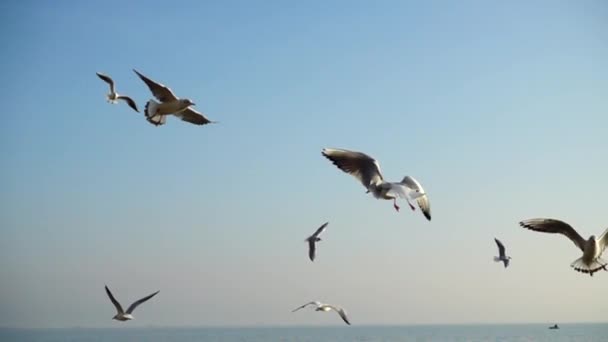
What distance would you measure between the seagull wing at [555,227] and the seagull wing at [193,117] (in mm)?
7559

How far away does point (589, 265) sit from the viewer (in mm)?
15578

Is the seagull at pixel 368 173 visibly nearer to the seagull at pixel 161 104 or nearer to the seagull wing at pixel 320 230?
the seagull at pixel 161 104

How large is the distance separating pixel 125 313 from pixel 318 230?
Result: 6414 mm

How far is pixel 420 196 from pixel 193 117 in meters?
6.12

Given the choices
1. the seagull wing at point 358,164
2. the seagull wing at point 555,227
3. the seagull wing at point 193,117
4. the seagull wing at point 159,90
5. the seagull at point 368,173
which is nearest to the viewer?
the seagull at point 368,173

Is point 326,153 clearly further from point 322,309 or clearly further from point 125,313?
point 125,313

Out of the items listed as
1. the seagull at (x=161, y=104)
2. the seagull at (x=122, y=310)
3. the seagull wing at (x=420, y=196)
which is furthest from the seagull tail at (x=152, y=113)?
the seagull at (x=122, y=310)

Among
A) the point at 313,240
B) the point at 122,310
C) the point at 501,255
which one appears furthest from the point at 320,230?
the point at 501,255

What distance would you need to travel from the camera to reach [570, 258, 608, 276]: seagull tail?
15.5 metres

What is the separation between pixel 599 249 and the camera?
1554 centimetres

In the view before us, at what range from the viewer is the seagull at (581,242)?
15.3m

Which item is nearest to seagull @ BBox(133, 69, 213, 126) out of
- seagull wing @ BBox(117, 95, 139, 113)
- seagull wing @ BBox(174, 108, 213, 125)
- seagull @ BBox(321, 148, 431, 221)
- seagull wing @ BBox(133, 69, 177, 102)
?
seagull wing @ BBox(133, 69, 177, 102)

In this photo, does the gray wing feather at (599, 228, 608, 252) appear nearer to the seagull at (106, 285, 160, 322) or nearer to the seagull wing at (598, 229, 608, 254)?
the seagull wing at (598, 229, 608, 254)

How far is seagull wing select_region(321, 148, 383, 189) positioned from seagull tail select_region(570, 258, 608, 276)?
15.7 ft
